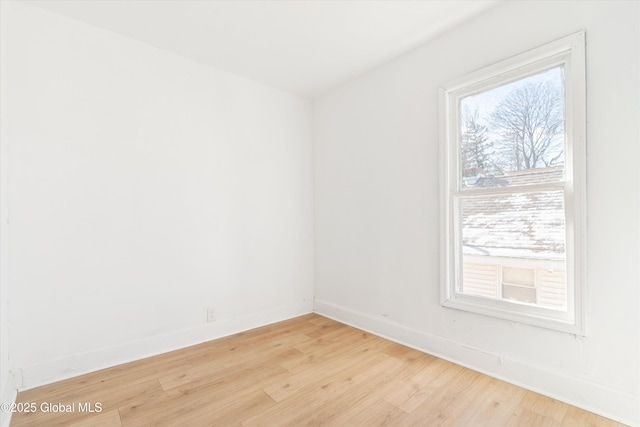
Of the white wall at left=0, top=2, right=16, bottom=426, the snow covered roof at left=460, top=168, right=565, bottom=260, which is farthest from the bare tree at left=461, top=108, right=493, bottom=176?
the white wall at left=0, top=2, right=16, bottom=426

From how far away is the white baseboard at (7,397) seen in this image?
5.36 ft

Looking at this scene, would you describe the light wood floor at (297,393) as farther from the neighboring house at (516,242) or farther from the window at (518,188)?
the neighboring house at (516,242)

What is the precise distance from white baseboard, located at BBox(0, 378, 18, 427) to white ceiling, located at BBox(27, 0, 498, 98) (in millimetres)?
2519

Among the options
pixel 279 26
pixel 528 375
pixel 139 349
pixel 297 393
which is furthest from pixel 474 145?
pixel 139 349

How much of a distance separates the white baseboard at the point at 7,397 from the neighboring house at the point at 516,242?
2.99m

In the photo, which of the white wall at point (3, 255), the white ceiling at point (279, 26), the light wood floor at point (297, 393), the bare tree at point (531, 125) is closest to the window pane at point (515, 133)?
the bare tree at point (531, 125)

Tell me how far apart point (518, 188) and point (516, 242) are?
1.23 ft

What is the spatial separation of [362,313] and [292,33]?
104 inches

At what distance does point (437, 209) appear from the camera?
97.7 inches

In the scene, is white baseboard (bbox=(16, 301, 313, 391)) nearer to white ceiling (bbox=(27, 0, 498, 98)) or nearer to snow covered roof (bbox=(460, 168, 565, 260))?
snow covered roof (bbox=(460, 168, 565, 260))

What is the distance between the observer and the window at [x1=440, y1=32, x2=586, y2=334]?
1.82m

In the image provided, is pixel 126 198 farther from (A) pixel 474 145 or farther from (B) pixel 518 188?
(B) pixel 518 188

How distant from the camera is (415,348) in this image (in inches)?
101

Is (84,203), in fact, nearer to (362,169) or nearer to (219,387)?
(219,387)
